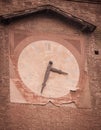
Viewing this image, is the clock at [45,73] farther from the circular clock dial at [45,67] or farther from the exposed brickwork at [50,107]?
the exposed brickwork at [50,107]

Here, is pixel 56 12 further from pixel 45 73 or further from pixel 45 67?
pixel 45 73

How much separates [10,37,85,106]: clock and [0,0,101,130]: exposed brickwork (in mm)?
148

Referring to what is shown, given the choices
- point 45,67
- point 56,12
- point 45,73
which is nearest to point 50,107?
point 45,73

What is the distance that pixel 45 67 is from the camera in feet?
50.2

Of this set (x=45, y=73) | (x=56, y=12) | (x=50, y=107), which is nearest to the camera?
(x=50, y=107)

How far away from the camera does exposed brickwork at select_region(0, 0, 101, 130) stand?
1468 centimetres

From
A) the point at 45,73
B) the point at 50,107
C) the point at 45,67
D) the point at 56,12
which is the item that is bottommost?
the point at 50,107

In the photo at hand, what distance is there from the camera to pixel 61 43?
615 inches

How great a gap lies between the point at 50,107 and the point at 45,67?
31.8 inches

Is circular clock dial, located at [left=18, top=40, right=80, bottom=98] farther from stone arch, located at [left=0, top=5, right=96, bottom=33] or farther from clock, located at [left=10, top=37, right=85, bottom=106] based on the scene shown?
stone arch, located at [left=0, top=5, right=96, bottom=33]

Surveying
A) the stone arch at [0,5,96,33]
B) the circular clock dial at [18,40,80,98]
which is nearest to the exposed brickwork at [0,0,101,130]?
the stone arch at [0,5,96,33]

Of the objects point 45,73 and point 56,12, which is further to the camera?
point 56,12

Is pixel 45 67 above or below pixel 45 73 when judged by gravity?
above

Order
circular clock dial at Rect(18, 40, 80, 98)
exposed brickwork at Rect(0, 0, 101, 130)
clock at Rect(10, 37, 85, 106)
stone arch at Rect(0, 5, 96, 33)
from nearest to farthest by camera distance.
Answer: exposed brickwork at Rect(0, 0, 101, 130) → clock at Rect(10, 37, 85, 106) → circular clock dial at Rect(18, 40, 80, 98) → stone arch at Rect(0, 5, 96, 33)
